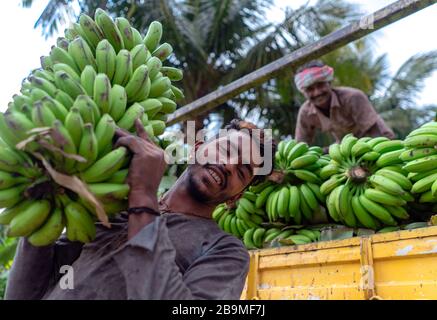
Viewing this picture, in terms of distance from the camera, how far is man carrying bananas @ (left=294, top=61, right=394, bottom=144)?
4801 millimetres

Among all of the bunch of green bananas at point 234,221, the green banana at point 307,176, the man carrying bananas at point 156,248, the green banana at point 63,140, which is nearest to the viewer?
the green banana at point 63,140

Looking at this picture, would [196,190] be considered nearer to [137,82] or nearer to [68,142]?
[137,82]

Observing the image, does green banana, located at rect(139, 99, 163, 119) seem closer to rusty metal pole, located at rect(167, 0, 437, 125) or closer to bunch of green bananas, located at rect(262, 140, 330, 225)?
bunch of green bananas, located at rect(262, 140, 330, 225)

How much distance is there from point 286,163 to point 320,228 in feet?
1.73

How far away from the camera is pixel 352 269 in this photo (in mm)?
2676

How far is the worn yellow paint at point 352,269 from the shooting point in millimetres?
2367

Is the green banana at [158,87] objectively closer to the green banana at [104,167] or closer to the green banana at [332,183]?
the green banana at [104,167]

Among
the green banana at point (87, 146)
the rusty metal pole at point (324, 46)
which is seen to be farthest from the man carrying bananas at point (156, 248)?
the rusty metal pole at point (324, 46)

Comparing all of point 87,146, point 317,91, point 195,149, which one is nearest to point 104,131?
point 87,146

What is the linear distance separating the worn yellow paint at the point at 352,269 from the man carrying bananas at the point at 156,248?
933 mm

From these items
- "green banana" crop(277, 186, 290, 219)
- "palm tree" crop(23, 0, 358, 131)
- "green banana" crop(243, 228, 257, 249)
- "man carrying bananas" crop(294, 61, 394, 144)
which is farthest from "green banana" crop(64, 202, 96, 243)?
"palm tree" crop(23, 0, 358, 131)

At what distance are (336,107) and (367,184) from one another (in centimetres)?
203

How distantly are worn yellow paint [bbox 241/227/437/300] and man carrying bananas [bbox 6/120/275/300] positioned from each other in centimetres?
93

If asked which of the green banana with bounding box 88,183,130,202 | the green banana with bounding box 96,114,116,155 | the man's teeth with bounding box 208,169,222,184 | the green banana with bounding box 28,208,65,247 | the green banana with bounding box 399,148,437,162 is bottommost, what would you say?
the green banana with bounding box 28,208,65,247
